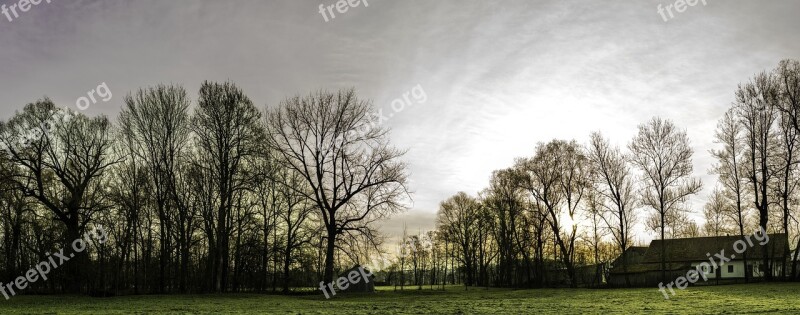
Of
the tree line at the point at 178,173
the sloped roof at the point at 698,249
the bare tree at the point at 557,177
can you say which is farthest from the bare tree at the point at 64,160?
the sloped roof at the point at 698,249

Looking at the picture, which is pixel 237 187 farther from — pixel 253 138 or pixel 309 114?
pixel 309 114

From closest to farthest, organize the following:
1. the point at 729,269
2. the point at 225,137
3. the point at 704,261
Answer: the point at 225,137, the point at 729,269, the point at 704,261

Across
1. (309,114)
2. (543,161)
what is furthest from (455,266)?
(309,114)

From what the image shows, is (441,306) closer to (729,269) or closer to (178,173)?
(178,173)

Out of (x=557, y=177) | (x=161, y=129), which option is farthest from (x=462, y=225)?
(x=161, y=129)

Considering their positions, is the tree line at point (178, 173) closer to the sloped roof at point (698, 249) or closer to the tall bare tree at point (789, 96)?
the tall bare tree at point (789, 96)

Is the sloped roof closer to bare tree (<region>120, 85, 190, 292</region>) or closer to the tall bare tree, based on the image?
the tall bare tree

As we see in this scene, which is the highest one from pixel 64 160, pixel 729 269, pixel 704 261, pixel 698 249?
pixel 64 160

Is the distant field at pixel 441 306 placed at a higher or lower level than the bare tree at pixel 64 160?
lower

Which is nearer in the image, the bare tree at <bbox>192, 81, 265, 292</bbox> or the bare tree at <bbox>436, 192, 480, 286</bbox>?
the bare tree at <bbox>192, 81, 265, 292</bbox>

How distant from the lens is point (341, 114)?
38.5 m

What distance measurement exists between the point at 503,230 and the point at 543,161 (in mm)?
13980

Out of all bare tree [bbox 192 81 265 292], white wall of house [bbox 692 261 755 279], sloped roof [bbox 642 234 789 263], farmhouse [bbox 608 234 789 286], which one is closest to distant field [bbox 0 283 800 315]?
bare tree [bbox 192 81 265 292]

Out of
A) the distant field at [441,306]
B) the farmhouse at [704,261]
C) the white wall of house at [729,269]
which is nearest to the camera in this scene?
the distant field at [441,306]
